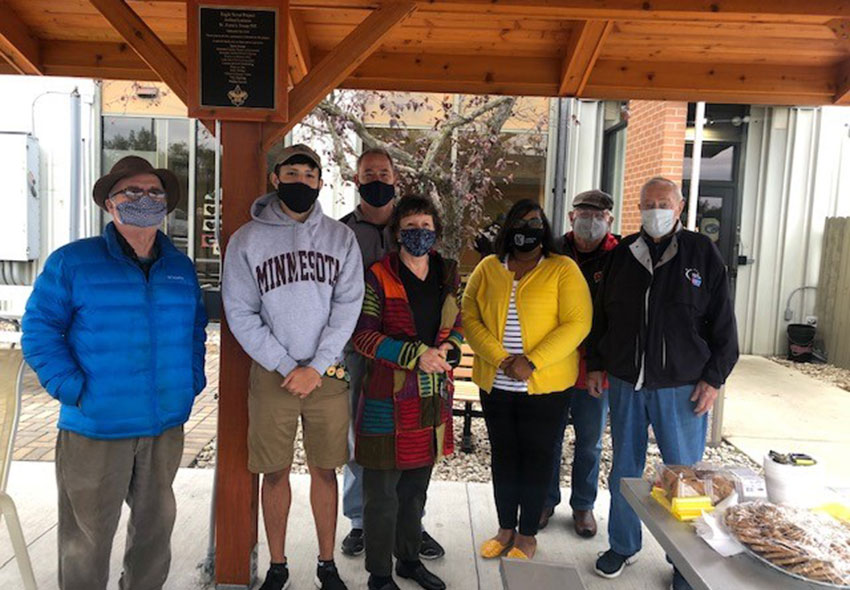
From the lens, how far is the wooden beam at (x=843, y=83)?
4.00m

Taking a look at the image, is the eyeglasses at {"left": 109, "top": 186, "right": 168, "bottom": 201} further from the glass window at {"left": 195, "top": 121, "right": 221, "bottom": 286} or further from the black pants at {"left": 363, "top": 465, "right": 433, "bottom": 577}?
the glass window at {"left": 195, "top": 121, "right": 221, "bottom": 286}

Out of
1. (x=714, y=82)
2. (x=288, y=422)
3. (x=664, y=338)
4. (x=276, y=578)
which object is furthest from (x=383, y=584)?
(x=714, y=82)

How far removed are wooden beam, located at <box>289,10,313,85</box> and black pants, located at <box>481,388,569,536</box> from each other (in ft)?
7.08

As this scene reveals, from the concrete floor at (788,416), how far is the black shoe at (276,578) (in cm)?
394

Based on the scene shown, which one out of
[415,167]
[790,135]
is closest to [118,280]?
[415,167]

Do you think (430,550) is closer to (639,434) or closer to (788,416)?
(639,434)

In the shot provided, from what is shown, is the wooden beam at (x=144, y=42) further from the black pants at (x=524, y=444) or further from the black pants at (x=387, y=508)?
the black pants at (x=524, y=444)

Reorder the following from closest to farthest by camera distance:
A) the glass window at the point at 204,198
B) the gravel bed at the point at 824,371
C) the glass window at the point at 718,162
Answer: the gravel bed at the point at 824,371 < the glass window at the point at 718,162 < the glass window at the point at 204,198

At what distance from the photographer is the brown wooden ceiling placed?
3736mm

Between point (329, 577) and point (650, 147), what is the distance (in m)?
6.11

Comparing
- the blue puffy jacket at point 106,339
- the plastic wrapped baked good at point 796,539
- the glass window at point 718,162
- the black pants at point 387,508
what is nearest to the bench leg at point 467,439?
the black pants at point 387,508

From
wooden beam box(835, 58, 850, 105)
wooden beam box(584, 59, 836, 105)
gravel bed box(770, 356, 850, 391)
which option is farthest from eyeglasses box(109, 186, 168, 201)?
gravel bed box(770, 356, 850, 391)

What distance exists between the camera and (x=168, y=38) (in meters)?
4.32

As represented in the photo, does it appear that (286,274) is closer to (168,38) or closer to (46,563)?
(46,563)
